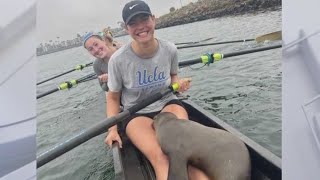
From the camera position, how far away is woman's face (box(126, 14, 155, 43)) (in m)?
3.61

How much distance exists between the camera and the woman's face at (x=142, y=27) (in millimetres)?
3613

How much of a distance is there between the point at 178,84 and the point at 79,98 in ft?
29.2

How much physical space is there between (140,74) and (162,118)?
634mm

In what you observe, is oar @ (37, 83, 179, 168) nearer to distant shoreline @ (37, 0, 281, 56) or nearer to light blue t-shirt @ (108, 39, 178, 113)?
light blue t-shirt @ (108, 39, 178, 113)

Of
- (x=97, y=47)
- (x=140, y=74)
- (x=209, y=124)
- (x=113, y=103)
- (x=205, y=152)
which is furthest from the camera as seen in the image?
(x=97, y=47)

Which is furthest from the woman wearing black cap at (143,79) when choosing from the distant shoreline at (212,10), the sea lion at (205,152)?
the distant shoreline at (212,10)

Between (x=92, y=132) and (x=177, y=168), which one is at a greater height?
(x=92, y=132)

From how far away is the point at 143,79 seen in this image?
14.2 feet

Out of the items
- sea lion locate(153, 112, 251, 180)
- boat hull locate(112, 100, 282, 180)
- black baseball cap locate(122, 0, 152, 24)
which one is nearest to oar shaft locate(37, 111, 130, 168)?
boat hull locate(112, 100, 282, 180)

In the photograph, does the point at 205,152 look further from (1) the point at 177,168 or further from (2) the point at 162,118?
(2) the point at 162,118

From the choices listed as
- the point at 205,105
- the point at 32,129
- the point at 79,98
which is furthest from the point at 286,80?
the point at 79,98

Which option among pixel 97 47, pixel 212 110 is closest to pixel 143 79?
pixel 97 47

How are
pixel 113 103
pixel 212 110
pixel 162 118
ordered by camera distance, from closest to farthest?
1. pixel 162 118
2. pixel 113 103
3. pixel 212 110

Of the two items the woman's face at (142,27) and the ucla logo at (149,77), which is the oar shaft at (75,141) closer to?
the ucla logo at (149,77)
